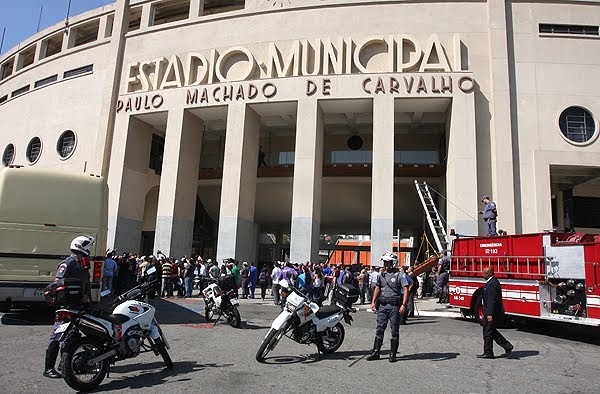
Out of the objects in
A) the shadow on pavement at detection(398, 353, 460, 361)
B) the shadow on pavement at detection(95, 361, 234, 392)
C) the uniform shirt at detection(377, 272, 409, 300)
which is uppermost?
the uniform shirt at detection(377, 272, 409, 300)

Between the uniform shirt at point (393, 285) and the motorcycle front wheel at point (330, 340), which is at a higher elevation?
the uniform shirt at point (393, 285)

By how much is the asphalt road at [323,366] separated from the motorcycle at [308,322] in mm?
239

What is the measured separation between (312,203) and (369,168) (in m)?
6.05

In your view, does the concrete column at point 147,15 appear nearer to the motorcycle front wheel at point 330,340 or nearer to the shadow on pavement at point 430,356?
the motorcycle front wheel at point 330,340

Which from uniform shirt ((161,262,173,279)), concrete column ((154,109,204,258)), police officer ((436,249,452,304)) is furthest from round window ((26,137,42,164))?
police officer ((436,249,452,304))

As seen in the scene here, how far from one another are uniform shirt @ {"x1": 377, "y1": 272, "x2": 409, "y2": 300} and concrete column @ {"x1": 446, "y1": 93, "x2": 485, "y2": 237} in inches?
535

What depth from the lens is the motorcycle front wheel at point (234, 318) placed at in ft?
33.1

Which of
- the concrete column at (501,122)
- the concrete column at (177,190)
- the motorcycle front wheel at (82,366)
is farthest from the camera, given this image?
the concrete column at (177,190)

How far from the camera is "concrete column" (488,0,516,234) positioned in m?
19.9

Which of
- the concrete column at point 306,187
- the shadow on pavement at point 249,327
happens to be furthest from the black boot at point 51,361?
the concrete column at point 306,187

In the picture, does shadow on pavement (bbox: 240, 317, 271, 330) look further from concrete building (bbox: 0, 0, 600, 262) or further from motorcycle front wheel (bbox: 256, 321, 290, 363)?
concrete building (bbox: 0, 0, 600, 262)

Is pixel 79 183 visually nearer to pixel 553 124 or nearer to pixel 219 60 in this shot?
pixel 219 60

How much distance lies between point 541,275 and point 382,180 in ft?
36.2

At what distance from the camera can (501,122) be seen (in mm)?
20516
